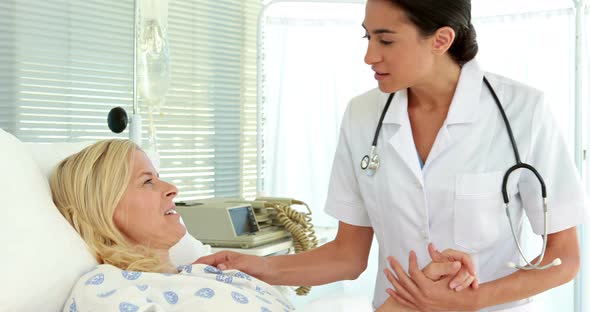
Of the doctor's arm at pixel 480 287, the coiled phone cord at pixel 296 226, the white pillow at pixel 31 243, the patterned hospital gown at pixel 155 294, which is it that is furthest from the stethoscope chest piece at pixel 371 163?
the coiled phone cord at pixel 296 226

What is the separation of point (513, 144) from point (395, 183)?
310 millimetres

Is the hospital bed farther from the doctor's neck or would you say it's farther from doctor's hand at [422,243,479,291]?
the doctor's neck

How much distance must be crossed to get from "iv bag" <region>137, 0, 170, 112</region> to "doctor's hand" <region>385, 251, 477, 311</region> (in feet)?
4.57

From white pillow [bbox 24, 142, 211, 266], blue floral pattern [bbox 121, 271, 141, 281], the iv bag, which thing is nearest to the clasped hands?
blue floral pattern [bbox 121, 271, 141, 281]

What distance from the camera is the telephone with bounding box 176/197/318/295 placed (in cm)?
250

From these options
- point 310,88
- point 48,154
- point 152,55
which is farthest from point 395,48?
point 310,88

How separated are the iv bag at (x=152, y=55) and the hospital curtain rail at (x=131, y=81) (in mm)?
757

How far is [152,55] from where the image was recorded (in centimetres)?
261

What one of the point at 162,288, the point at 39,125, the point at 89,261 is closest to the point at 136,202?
the point at 89,261

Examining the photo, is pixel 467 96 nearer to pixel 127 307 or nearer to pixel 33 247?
pixel 127 307

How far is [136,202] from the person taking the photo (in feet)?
5.54

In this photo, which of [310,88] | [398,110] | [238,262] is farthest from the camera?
[310,88]

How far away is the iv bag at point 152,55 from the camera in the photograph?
2.60 m

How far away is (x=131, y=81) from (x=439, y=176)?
2256mm
